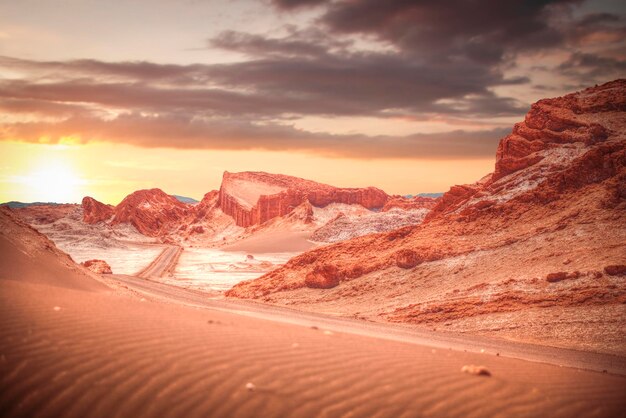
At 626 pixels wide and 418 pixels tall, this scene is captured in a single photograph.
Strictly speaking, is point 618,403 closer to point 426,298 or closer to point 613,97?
point 426,298

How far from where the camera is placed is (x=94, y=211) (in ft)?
463

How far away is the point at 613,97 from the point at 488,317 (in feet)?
84.3

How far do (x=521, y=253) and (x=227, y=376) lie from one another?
22537 mm

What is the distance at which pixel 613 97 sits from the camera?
38062 mm

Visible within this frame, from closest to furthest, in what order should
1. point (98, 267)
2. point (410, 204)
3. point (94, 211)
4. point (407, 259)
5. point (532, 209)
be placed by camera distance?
point (407, 259)
point (532, 209)
point (98, 267)
point (410, 204)
point (94, 211)

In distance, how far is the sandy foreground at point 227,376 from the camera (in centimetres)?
590

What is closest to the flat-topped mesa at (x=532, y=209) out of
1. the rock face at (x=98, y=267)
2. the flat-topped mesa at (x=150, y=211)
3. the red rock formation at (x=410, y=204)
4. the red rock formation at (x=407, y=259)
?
the red rock formation at (x=407, y=259)

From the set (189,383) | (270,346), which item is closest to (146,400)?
(189,383)

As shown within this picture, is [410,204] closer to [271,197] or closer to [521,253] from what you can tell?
[271,197]

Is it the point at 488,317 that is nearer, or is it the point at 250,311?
the point at 488,317

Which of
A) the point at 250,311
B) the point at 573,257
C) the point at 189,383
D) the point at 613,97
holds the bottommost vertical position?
the point at 250,311

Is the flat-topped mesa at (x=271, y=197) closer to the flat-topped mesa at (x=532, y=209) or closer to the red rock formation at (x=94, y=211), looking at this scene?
the red rock formation at (x=94, y=211)

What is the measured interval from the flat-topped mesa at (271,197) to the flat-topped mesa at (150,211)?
17.9m

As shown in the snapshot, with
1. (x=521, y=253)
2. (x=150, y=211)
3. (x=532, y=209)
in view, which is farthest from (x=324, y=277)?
(x=150, y=211)
